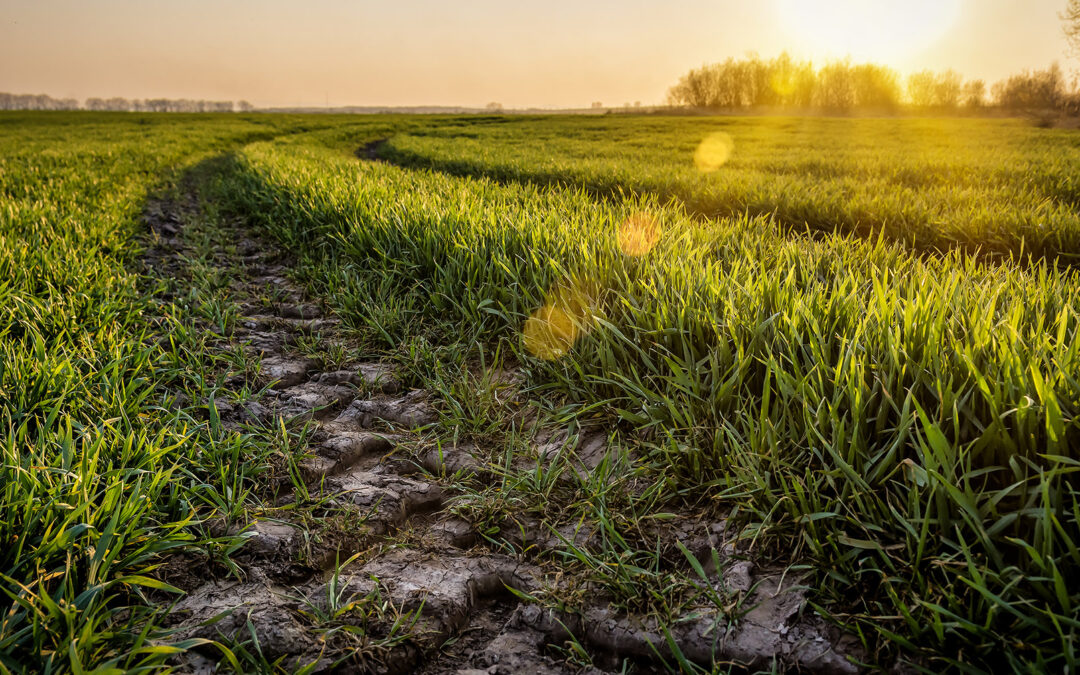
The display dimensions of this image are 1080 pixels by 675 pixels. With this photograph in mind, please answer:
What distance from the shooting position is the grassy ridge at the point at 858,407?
121 centimetres

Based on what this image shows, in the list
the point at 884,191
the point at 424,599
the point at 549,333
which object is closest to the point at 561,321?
the point at 549,333

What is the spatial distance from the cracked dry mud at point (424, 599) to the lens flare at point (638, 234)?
4.60 feet

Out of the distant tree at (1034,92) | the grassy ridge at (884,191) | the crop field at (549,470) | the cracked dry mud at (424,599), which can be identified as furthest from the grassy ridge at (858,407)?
the distant tree at (1034,92)

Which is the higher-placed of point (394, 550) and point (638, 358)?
point (638, 358)

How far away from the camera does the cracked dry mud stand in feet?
4.31

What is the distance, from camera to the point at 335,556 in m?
1.65

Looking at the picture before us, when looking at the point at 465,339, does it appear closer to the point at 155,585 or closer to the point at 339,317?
the point at 339,317

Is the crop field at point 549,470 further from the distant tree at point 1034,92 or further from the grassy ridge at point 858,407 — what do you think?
the distant tree at point 1034,92

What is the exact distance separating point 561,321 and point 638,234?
45.7 inches

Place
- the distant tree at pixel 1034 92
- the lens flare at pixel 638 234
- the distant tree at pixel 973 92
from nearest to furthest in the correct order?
1. the lens flare at pixel 638 234
2. the distant tree at pixel 1034 92
3. the distant tree at pixel 973 92

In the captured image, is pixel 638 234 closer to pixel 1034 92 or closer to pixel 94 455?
pixel 94 455

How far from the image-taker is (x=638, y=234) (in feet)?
12.0

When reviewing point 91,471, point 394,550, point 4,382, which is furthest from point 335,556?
point 4,382

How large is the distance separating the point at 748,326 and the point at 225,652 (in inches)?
74.5
